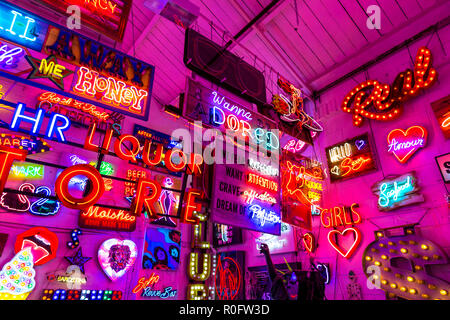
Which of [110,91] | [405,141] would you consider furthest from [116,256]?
[405,141]

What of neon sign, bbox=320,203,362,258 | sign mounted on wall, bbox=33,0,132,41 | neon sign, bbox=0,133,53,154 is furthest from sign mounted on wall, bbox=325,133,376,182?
neon sign, bbox=0,133,53,154

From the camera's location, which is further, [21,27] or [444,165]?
[444,165]

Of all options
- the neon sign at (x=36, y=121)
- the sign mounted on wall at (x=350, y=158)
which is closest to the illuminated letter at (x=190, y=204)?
the neon sign at (x=36, y=121)

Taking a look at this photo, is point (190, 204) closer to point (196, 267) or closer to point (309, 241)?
point (309, 241)

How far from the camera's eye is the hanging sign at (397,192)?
7297mm

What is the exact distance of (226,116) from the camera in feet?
23.4

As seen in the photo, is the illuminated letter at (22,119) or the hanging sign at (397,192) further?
the hanging sign at (397,192)

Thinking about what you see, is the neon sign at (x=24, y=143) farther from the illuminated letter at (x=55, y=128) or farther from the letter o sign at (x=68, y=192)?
the letter o sign at (x=68, y=192)

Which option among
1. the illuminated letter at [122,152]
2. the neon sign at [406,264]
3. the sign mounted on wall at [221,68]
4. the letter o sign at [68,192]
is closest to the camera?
the letter o sign at [68,192]

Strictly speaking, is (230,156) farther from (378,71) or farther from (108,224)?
(378,71)

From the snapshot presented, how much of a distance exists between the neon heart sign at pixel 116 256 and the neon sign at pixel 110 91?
5630 mm

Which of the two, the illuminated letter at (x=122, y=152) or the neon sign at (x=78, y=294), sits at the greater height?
the illuminated letter at (x=122, y=152)

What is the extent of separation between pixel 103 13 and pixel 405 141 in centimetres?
855

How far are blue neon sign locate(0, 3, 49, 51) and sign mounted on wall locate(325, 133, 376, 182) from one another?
8.73 meters
